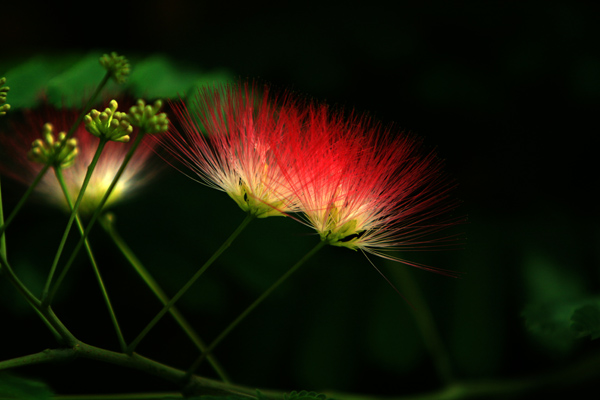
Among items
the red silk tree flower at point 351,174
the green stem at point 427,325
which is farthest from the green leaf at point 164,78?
the green stem at point 427,325

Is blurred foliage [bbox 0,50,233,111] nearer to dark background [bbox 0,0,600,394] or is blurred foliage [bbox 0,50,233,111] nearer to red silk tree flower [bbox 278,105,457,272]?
dark background [bbox 0,0,600,394]

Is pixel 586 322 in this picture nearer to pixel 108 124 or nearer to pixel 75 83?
pixel 108 124

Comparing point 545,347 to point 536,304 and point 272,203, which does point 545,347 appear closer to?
point 536,304

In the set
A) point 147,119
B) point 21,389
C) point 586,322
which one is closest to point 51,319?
point 21,389

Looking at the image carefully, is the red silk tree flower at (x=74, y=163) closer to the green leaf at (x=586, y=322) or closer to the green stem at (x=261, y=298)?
the green stem at (x=261, y=298)

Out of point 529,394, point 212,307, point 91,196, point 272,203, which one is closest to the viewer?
point 272,203

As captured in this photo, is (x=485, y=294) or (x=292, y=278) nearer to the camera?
(x=485, y=294)

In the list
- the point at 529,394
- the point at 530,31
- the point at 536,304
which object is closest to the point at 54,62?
the point at 536,304

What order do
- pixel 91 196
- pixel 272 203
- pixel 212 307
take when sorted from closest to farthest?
pixel 272 203
pixel 91 196
pixel 212 307
